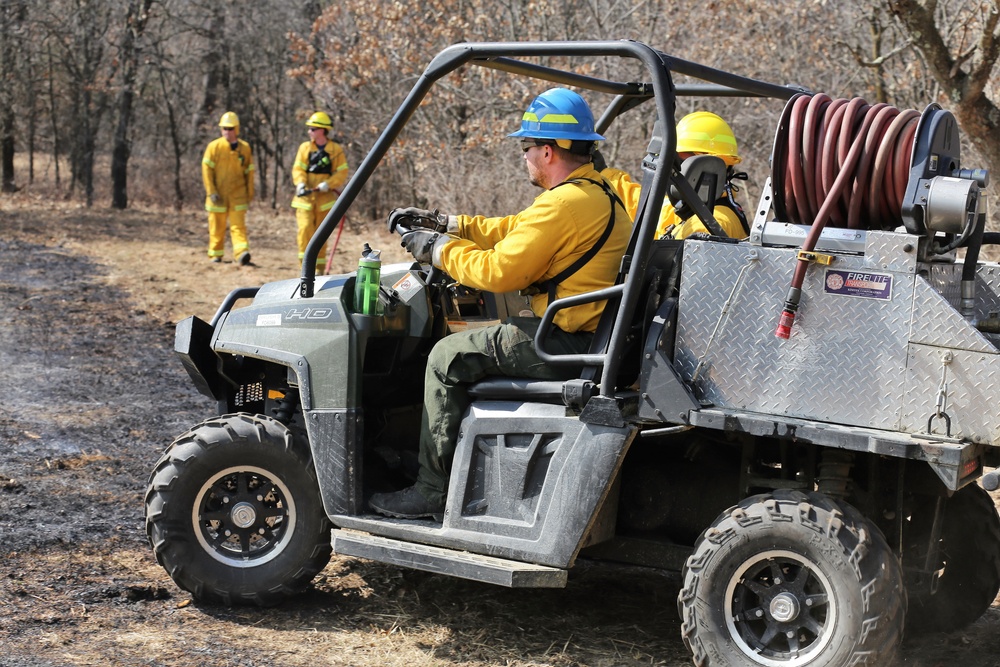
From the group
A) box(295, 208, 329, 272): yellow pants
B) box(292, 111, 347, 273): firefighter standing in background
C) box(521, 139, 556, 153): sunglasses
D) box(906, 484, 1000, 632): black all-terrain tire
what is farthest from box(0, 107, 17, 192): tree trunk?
box(906, 484, 1000, 632): black all-terrain tire

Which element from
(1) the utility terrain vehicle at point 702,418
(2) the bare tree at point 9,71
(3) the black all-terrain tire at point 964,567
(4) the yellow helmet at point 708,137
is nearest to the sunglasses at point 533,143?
(1) the utility terrain vehicle at point 702,418

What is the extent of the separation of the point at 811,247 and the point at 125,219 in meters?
19.2

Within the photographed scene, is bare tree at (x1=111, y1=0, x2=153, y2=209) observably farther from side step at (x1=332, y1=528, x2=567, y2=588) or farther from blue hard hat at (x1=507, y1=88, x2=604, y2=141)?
blue hard hat at (x1=507, y1=88, x2=604, y2=141)

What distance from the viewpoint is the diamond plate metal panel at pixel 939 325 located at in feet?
11.5

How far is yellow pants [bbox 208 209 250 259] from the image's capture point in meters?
15.3

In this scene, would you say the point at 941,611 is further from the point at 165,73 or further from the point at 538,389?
the point at 165,73

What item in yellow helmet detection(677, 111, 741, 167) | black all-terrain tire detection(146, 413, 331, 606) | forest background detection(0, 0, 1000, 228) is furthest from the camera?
forest background detection(0, 0, 1000, 228)

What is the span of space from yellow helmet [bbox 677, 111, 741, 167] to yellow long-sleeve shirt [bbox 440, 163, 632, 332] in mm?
1650

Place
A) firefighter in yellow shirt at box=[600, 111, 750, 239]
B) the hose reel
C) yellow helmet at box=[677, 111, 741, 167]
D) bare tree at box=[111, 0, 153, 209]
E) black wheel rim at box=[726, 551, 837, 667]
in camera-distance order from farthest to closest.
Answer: bare tree at box=[111, 0, 153, 209] < yellow helmet at box=[677, 111, 741, 167] < firefighter in yellow shirt at box=[600, 111, 750, 239] < black wheel rim at box=[726, 551, 837, 667] < the hose reel

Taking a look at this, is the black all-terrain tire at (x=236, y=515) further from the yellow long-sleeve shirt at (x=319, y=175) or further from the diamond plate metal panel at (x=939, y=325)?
the yellow long-sleeve shirt at (x=319, y=175)

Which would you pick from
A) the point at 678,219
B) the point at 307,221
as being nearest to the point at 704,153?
the point at 678,219

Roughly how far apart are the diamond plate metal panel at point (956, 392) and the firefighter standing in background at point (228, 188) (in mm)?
12552

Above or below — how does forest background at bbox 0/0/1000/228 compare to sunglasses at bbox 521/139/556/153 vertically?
above

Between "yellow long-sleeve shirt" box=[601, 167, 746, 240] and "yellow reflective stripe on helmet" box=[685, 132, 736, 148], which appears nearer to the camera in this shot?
"yellow long-sleeve shirt" box=[601, 167, 746, 240]
